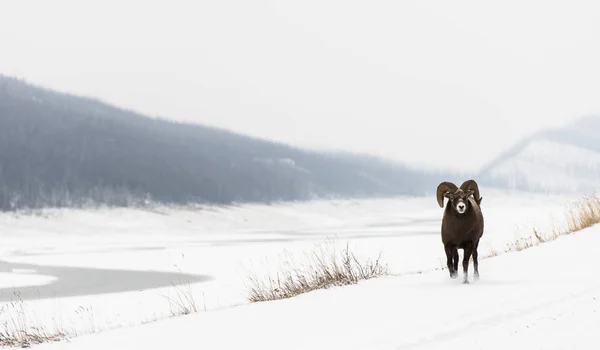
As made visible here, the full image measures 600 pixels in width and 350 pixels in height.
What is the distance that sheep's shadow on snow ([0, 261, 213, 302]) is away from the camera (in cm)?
2592

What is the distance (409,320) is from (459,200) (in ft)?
8.13

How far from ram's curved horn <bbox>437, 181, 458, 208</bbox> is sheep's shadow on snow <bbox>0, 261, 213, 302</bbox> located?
15.8 m

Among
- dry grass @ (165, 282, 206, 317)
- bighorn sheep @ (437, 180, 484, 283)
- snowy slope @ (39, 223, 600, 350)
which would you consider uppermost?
bighorn sheep @ (437, 180, 484, 283)

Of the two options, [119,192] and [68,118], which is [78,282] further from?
[68,118]

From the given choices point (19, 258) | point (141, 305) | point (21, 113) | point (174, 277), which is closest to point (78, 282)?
point (174, 277)

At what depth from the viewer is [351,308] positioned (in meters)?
8.88

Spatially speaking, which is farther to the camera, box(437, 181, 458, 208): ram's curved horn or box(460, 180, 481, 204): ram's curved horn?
box(460, 180, 481, 204): ram's curved horn

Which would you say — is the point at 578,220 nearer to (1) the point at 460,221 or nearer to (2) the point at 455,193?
(1) the point at 460,221

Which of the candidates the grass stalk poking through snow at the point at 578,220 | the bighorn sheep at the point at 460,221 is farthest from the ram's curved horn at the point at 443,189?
the grass stalk poking through snow at the point at 578,220

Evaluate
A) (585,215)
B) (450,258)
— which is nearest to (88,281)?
(585,215)

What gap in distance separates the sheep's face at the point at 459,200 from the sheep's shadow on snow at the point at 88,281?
16.0 metres

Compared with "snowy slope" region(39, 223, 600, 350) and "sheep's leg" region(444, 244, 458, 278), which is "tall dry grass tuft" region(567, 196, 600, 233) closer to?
"snowy slope" region(39, 223, 600, 350)

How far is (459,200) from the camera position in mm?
9867

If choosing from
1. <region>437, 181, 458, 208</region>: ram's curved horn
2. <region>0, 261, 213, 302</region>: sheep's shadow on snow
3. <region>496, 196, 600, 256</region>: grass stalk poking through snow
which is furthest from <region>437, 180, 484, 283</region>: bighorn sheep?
<region>0, 261, 213, 302</region>: sheep's shadow on snow
